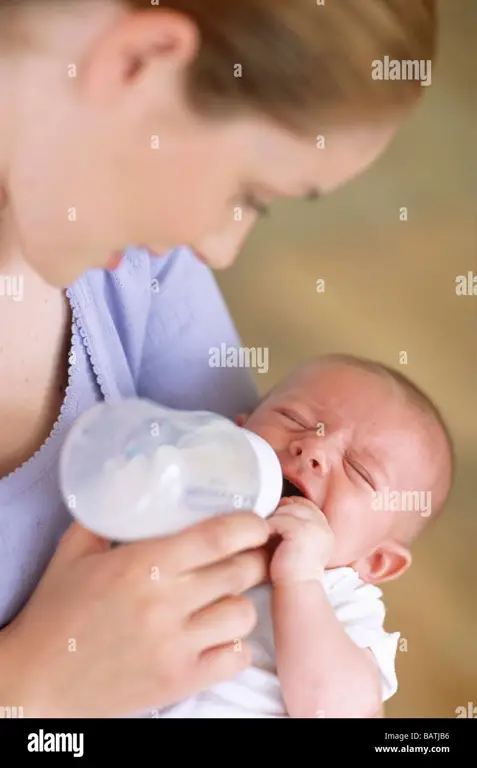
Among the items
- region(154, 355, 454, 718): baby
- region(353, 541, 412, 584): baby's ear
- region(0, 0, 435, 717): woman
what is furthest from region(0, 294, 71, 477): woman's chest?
region(353, 541, 412, 584): baby's ear

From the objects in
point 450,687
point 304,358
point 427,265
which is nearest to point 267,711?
point 450,687

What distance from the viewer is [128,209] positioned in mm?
730

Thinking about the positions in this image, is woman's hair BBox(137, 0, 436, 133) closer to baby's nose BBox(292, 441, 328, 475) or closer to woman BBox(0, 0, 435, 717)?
woman BBox(0, 0, 435, 717)

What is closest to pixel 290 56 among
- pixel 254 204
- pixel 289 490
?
pixel 254 204

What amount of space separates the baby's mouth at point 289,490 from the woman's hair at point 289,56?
34 cm

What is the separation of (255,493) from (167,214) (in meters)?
0.28

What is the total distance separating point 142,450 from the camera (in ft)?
2.35

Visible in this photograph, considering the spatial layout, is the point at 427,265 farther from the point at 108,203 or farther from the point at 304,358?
the point at 108,203

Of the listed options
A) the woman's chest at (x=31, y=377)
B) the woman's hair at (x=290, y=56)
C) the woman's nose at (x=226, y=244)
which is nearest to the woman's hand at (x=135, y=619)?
the woman's chest at (x=31, y=377)

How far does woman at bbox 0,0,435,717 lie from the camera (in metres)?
0.67

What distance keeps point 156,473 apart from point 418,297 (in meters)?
0.35

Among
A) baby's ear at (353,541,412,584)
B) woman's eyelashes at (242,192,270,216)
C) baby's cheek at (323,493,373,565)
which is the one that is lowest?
baby's ear at (353,541,412,584)

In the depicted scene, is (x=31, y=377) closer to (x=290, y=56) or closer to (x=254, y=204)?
(x=254, y=204)

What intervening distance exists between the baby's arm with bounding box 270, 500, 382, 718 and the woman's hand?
30 mm
